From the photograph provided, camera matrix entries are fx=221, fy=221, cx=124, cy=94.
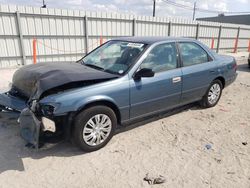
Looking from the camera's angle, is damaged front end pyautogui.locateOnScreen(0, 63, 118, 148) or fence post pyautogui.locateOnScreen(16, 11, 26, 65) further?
fence post pyautogui.locateOnScreen(16, 11, 26, 65)

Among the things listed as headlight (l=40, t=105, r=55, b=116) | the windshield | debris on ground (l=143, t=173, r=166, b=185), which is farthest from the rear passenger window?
headlight (l=40, t=105, r=55, b=116)

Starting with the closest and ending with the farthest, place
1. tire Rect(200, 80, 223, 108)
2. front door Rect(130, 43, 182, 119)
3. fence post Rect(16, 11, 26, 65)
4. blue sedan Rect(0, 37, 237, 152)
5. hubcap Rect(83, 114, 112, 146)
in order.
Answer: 1. blue sedan Rect(0, 37, 237, 152)
2. hubcap Rect(83, 114, 112, 146)
3. front door Rect(130, 43, 182, 119)
4. tire Rect(200, 80, 223, 108)
5. fence post Rect(16, 11, 26, 65)

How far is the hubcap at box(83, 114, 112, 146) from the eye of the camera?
318 cm

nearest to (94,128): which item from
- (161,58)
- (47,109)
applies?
(47,109)

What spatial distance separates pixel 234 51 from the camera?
20438mm

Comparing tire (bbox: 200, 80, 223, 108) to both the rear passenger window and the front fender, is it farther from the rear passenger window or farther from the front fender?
the front fender

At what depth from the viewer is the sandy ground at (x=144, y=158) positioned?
2699mm

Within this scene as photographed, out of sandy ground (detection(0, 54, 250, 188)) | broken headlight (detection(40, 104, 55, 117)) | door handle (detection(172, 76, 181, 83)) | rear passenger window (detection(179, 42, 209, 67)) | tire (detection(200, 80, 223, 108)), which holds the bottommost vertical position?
sandy ground (detection(0, 54, 250, 188))

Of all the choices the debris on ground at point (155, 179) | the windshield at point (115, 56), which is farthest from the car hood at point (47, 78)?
the debris on ground at point (155, 179)

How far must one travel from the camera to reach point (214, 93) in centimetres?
516

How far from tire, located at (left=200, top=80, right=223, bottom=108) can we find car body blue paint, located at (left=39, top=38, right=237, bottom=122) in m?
0.16

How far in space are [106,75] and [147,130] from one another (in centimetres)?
131

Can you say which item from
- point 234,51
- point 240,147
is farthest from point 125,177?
point 234,51

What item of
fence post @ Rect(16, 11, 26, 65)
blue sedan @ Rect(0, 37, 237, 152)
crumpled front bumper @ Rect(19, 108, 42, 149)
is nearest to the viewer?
crumpled front bumper @ Rect(19, 108, 42, 149)
